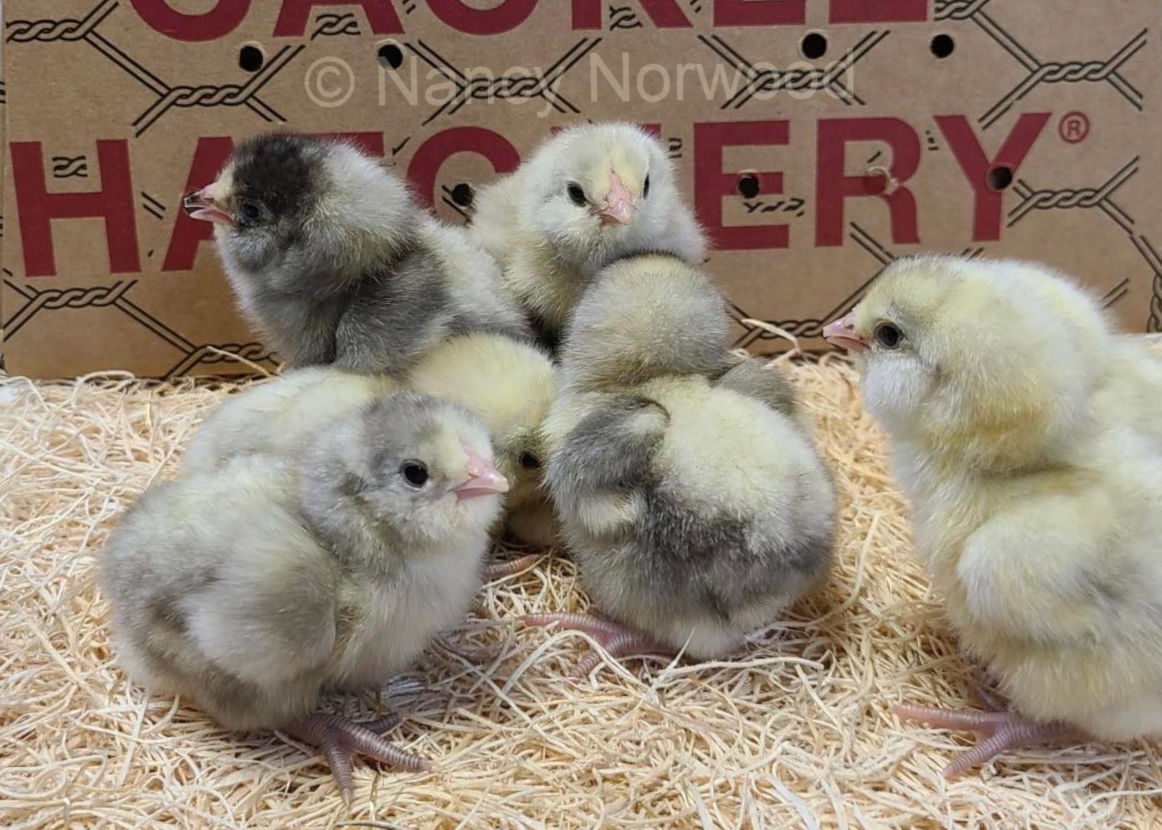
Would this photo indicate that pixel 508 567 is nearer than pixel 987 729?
No

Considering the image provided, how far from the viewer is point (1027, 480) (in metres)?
1.43

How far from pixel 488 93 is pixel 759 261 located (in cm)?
69

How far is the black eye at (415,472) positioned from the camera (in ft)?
4.64

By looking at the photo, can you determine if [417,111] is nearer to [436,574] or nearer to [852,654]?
[436,574]

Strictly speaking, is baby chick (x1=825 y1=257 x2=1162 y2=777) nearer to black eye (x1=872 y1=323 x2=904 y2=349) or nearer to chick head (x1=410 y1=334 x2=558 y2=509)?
black eye (x1=872 y1=323 x2=904 y2=349)

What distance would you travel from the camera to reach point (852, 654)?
65.7 inches

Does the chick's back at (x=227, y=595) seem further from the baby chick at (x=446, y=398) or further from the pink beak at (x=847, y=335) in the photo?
the pink beak at (x=847, y=335)

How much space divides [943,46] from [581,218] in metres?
0.99

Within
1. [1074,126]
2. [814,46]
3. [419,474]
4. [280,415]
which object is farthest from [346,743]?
[1074,126]

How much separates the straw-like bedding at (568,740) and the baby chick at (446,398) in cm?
22

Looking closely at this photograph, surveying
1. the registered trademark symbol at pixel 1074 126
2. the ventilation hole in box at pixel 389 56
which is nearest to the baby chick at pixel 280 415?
the ventilation hole in box at pixel 389 56

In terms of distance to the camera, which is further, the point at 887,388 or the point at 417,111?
the point at 417,111

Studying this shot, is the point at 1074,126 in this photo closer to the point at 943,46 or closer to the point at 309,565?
the point at 943,46

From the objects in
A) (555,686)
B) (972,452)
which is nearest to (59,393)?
(555,686)
